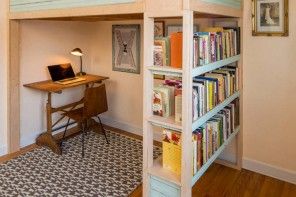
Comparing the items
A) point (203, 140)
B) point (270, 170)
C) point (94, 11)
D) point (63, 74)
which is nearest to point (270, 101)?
point (270, 170)

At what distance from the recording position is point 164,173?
6.04ft

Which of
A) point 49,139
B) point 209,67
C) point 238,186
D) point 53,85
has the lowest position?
point 238,186

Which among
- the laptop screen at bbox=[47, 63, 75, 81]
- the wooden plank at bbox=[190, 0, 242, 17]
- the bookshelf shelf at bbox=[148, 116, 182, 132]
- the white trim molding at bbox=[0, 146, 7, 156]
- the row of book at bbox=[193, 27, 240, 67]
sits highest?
the wooden plank at bbox=[190, 0, 242, 17]

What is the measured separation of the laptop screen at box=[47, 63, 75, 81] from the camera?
3463 mm

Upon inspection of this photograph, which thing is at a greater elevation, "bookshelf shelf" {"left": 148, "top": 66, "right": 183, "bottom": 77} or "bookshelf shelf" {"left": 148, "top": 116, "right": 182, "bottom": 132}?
"bookshelf shelf" {"left": 148, "top": 66, "right": 183, "bottom": 77}

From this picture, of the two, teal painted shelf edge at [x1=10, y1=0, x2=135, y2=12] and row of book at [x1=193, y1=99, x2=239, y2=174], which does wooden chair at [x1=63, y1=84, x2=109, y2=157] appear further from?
row of book at [x1=193, y1=99, x2=239, y2=174]

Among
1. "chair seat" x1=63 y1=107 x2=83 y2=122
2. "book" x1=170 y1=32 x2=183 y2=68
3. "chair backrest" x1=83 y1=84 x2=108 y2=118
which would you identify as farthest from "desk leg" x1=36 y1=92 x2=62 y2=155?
"book" x1=170 y1=32 x2=183 y2=68

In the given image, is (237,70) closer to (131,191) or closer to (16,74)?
(131,191)

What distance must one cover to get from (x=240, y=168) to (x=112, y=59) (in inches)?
84.6

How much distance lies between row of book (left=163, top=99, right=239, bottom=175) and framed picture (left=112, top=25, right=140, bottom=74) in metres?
1.48

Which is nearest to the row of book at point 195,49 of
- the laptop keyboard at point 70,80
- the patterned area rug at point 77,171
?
the patterned area rug at point 77,171

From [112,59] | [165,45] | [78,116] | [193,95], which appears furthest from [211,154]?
[112,59]

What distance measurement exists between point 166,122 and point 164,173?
355mm

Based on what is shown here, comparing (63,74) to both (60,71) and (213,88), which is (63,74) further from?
(213,88)
